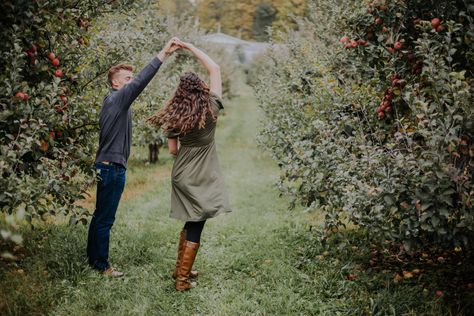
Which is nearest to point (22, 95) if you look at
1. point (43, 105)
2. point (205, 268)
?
point (43, 105)

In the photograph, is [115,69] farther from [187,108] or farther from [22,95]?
[22,95]

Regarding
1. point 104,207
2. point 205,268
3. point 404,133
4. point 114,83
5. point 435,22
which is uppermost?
point 435,22

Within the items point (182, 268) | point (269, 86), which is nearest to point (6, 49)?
point (182, 268)

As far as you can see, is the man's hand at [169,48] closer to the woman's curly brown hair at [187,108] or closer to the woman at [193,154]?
the woman at [193,154]

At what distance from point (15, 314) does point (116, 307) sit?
3.04ft

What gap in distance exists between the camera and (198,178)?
4.70m

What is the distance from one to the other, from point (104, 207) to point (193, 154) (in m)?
1.16

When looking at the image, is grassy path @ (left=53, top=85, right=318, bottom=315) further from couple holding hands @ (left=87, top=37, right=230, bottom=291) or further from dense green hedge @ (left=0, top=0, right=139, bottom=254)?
dense green hedge @ (left=0, top=0, right=139, bottom=254)

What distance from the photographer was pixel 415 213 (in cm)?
345

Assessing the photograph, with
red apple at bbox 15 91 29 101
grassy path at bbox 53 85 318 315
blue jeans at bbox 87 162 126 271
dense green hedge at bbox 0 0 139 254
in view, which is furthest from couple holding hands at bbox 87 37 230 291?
red apple at bbox 15 91 29 101

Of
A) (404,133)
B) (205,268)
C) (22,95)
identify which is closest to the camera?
(22,95)

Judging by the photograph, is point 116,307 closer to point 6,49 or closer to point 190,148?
point 190,148

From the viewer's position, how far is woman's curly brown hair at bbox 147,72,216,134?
4449 millimetres

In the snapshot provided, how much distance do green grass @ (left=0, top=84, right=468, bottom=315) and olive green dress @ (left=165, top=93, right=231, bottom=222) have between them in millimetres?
956
